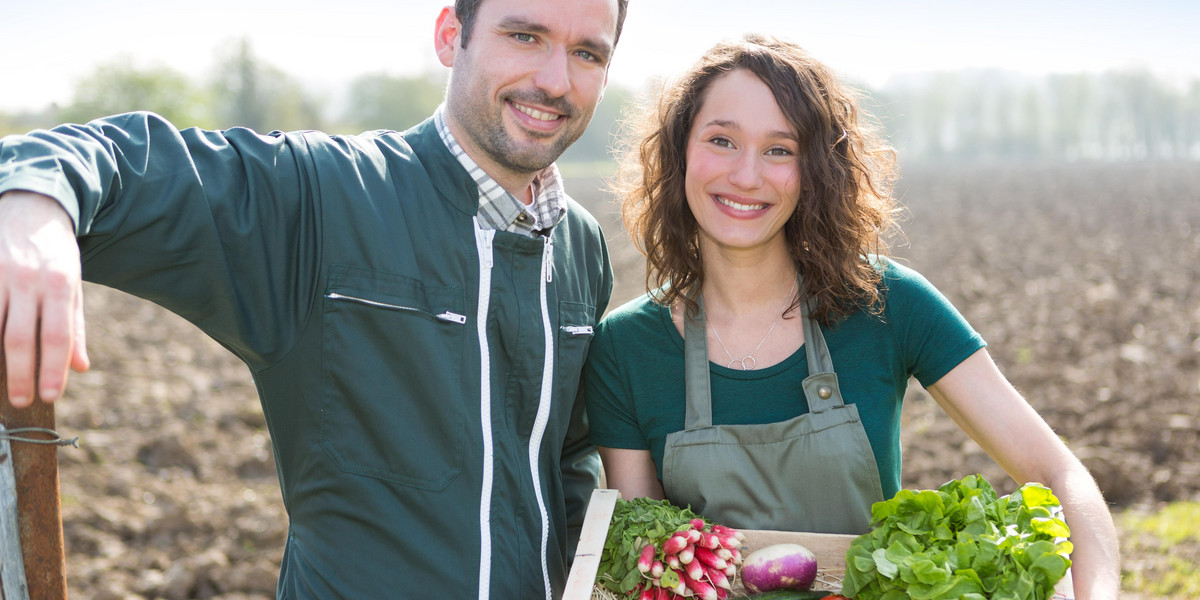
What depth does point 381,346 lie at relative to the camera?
7.01 ft

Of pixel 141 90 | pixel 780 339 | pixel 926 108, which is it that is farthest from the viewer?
pixel 926 108

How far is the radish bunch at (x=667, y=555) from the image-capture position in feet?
6.72

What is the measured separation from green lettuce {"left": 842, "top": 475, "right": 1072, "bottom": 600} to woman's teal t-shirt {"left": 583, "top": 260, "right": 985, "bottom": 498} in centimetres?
36

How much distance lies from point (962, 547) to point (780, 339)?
83 cm

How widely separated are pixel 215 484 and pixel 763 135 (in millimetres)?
4577

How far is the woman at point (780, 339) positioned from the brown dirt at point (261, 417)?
2765 mm

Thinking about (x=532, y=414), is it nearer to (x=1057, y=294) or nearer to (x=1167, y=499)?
(x=1167, y=499)

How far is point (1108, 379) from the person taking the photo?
7355 mm

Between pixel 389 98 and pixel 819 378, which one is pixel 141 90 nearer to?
pixel 389 98

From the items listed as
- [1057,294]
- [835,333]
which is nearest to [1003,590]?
[835,333]

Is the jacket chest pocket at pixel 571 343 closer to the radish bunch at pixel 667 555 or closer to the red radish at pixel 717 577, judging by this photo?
the radish bunch at pixel 667 555

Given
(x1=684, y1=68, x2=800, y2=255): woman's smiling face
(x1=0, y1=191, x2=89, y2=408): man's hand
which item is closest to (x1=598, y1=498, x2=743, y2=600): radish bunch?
(x1=684, y1=68, x2=800, y2=255): woman's smiling face

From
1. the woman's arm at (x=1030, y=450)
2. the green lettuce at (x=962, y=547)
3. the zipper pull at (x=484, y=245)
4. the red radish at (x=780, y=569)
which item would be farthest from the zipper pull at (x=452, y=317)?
the woman's arm at (x=1030, y=450)

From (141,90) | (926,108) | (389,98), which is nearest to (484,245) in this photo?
(141,90)
